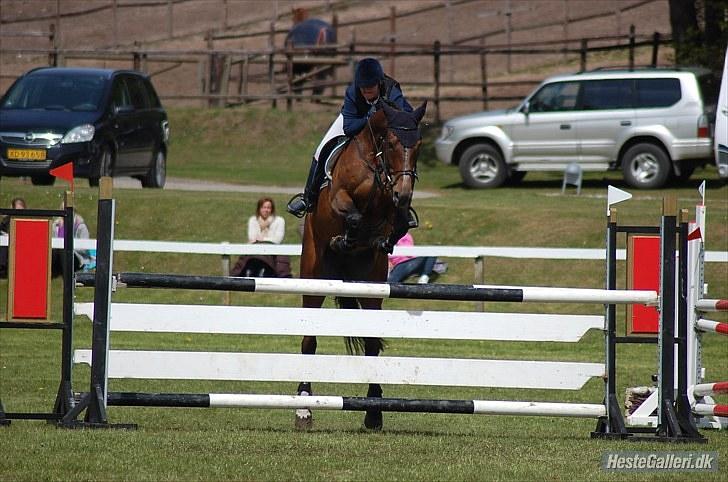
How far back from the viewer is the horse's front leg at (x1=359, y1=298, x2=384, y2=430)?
8.51 meters

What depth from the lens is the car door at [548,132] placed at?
23.1 meters

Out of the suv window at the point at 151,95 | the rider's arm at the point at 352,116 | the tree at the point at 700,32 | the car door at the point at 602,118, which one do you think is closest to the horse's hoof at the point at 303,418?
the rider's arm at the point at 352,116

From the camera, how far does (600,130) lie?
2291cm

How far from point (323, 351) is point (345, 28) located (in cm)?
3154

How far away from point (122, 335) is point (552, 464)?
340 inches

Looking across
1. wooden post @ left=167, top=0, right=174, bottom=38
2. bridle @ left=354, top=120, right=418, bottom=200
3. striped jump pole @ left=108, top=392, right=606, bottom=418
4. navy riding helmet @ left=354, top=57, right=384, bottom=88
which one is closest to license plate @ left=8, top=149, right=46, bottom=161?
navy riding helmet @ left=354, top=57, right=384, bottom=88

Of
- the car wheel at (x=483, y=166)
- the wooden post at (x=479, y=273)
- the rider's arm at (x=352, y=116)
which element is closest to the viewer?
the rider's arm at (x=352, y=116)

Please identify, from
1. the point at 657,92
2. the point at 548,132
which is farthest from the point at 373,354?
the point at 657,92

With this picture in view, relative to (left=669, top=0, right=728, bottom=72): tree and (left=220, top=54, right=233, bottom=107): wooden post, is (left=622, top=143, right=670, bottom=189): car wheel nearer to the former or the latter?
(left=669, top=0, right=728, bottom=72): tree

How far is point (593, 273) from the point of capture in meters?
17.0

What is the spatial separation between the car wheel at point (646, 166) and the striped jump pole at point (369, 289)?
1522cm

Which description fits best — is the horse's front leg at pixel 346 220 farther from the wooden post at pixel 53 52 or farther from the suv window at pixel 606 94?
the wooden post at pixel 53 52

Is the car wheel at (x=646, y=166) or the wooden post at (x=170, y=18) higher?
the wooden post at (x=170, y=18)

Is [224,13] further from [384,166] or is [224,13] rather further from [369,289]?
[369,289]
